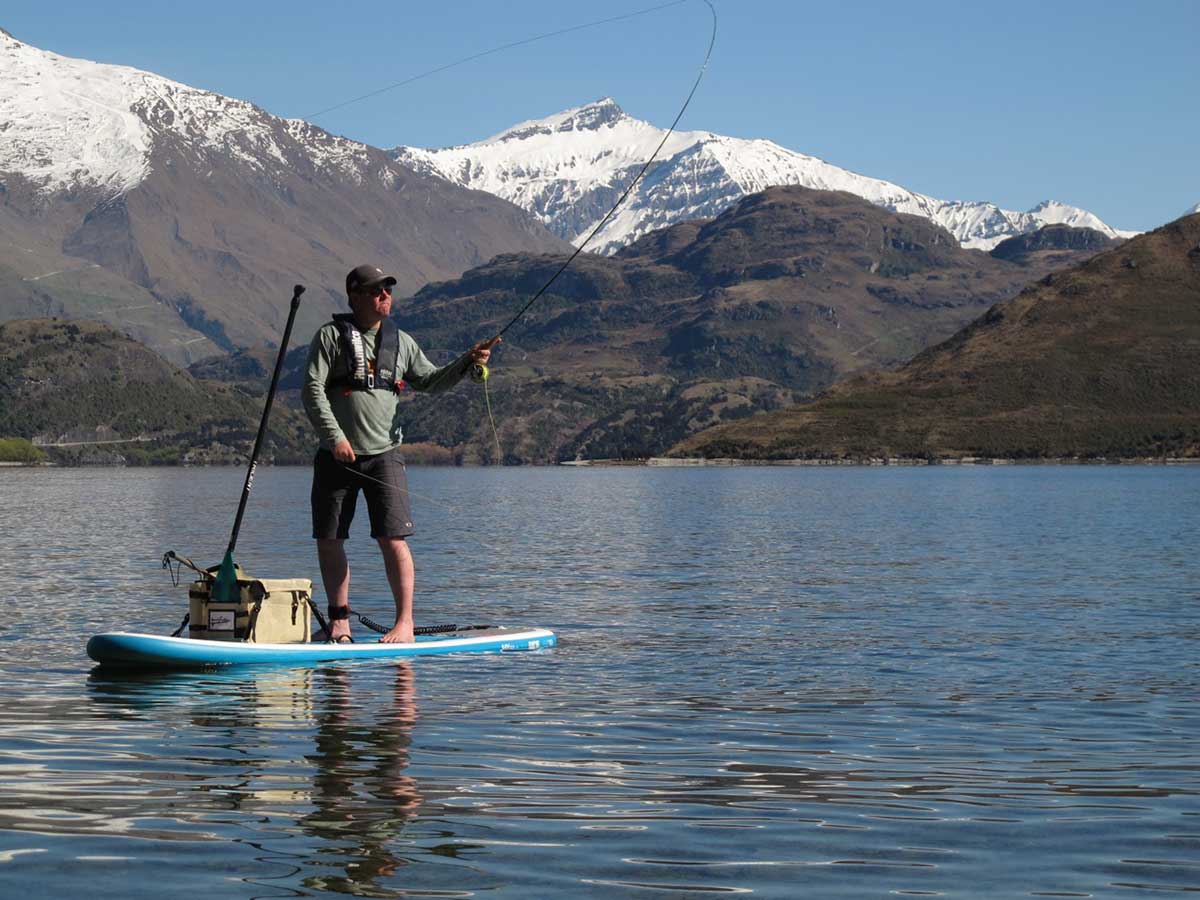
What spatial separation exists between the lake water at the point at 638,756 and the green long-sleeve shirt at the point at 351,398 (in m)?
2.93

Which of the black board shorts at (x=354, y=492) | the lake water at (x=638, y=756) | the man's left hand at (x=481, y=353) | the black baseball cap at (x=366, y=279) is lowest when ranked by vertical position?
the lake water at (x=638, y=756)

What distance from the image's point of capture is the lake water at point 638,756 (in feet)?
34.6

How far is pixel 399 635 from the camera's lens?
21938 millimetres

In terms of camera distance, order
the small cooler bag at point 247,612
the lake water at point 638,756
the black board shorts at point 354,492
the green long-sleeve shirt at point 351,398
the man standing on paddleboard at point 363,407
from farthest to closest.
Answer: the small cooler bag at point 247,612
the black board shorts at point 354,492
the man standing on paddleboard at point 363,407
the green long-sleeve shirt at point 351,398
the lake water at point 638,756

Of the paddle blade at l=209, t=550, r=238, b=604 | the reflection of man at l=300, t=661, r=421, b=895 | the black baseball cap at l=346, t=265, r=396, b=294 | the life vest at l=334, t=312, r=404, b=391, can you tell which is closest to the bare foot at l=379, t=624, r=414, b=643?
the paddle blade at l=209, t=550, r=238, b=604

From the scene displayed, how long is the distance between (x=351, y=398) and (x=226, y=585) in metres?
2.80

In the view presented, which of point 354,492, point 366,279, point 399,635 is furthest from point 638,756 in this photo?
point 366,279

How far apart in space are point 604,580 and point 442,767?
28.8 m

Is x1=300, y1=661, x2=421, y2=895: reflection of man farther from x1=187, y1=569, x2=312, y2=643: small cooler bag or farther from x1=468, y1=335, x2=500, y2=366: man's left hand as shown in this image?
x1=468, y1=335, x2=500, y2=366: man's left hand

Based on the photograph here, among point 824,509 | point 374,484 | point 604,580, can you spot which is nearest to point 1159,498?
point 824,509

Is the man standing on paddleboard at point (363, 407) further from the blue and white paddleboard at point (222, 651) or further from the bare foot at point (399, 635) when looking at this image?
the bare foot at point (399, 635)

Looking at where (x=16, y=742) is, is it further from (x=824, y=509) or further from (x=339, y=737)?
(x=824, y=509)

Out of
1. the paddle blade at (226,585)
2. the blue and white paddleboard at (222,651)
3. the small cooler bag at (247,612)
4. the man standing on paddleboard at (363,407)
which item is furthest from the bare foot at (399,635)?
the paddle blade at (226,585)

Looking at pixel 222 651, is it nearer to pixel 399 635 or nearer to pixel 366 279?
pixel 399 635
